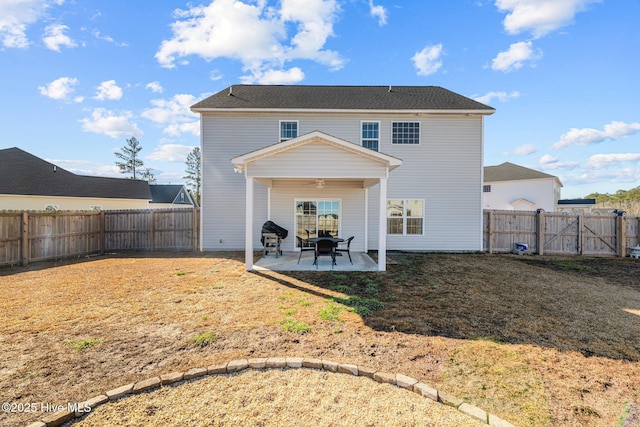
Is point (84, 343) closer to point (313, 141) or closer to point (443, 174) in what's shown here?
point (313, 141)

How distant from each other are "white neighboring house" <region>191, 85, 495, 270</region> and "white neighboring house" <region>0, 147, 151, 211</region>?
1531 centimetres

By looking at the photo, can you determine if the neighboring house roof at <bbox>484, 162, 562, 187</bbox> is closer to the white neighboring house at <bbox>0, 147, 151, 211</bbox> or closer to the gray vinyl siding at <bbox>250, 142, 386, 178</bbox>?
the gray vinyl siding at <bbox>250, 142, 386, 178</bbox>

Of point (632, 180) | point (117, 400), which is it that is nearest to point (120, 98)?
point (117, 400)

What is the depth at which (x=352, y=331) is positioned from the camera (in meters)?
4.17

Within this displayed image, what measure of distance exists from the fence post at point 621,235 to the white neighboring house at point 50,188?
31.5 m

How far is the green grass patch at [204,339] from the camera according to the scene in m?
3.74

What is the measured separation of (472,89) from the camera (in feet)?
45.8

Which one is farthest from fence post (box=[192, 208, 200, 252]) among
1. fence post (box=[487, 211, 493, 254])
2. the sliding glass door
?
fence post (box=[487, 211, 493, 254])

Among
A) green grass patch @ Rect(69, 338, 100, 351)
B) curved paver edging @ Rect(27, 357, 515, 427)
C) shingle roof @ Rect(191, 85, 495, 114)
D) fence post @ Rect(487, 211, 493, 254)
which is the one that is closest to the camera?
curved paver edging @ Rect(27, 357, 515, 427)

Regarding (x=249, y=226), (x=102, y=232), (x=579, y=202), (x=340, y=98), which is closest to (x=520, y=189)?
(x=579, y=202)

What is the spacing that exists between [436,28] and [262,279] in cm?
1255

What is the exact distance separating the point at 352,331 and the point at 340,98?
11.1m

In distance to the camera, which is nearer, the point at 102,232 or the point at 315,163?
the point at 315,163

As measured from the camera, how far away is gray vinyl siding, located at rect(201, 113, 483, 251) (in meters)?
11.7
